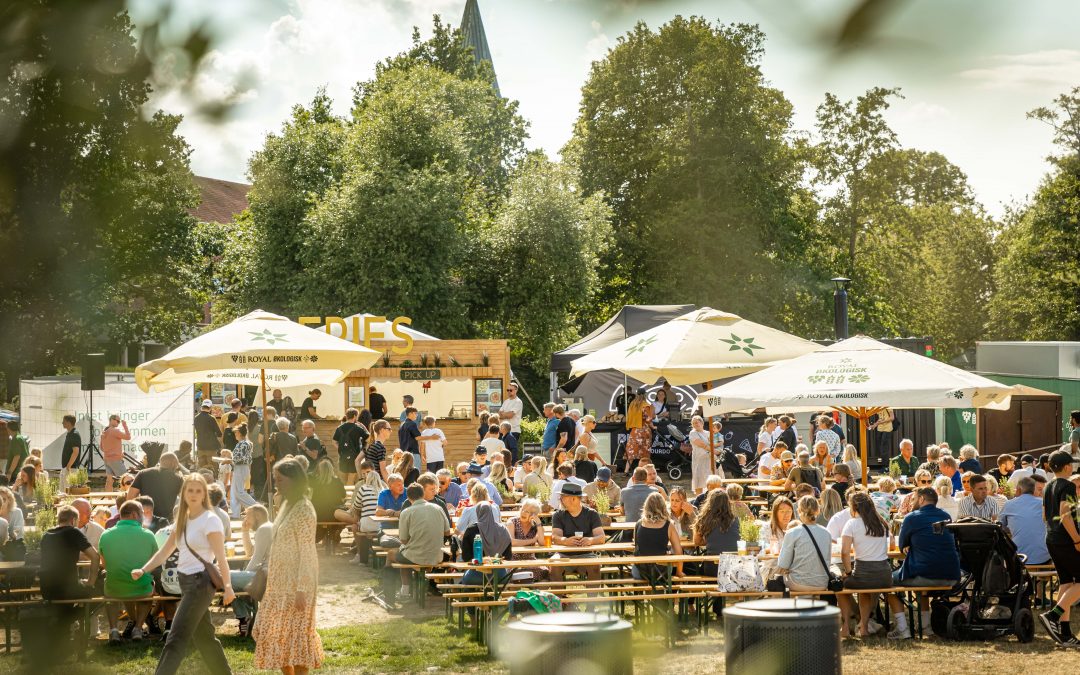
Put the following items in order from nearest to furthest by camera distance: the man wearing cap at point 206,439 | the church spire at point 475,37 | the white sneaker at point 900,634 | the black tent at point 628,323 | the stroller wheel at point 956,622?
the stroller wheel at point 956,622 < the white sneaker at point 900,634 < the man wearing cap at point 206,439 < the black tent at point 628,323 < the church spire at point 475,37

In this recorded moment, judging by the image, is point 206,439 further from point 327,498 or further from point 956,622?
point 956,622

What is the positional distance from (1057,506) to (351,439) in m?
10.3

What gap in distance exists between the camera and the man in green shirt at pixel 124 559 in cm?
945

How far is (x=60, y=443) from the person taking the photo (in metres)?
23.3

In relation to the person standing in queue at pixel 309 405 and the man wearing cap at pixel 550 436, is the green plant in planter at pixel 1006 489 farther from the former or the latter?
the person standing in queue at pixel 309 405

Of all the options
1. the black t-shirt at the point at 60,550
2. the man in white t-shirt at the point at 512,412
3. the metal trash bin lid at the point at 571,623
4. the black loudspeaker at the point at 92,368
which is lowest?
the black t-shirt at the point at 60,550

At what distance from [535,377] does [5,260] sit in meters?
42.4

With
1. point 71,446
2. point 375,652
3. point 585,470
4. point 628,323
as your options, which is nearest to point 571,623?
point 375,652

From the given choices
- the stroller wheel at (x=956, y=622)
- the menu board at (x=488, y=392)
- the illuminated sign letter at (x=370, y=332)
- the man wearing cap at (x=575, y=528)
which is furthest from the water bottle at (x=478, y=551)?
the illuminated sign letter at (x=370, y=332)

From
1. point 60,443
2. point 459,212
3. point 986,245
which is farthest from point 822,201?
point 60,443

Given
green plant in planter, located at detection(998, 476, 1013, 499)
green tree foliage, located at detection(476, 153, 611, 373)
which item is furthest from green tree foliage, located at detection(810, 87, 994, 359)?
green plant in planter, located at detection(998, 476, 1013, 499)

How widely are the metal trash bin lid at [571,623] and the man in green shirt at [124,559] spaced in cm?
607

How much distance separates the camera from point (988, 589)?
966 centimetres

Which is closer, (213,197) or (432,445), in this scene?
(213,197)
